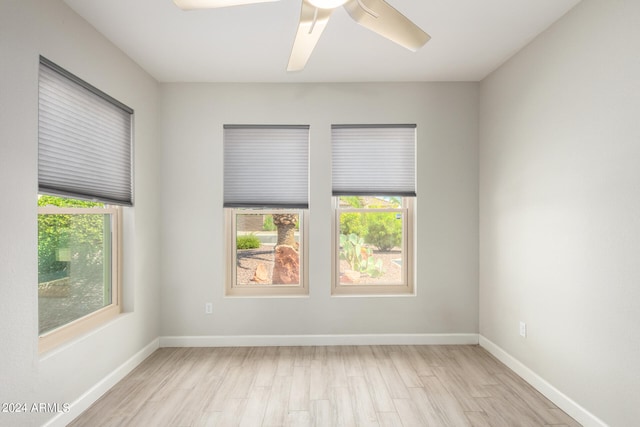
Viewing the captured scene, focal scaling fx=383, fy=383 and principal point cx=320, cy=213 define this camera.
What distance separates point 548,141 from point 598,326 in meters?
1.34

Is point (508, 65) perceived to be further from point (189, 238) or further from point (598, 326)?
point (189, 238)

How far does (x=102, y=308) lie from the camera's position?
315 centimetres

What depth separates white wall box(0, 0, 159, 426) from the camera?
2.03 metres

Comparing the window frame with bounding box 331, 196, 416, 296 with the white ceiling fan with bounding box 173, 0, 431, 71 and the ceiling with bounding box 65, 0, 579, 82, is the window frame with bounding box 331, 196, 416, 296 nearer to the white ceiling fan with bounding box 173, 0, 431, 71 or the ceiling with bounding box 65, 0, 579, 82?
the ceiling with bounding box 65, 0, 579, 82

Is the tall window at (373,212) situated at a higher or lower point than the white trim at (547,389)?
higher

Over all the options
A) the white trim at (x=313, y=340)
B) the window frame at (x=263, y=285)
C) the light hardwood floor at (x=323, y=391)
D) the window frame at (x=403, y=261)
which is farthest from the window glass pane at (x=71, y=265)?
the window frame at (x=403, y=261)

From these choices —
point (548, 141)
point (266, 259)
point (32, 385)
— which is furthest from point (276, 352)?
point (548, 141)

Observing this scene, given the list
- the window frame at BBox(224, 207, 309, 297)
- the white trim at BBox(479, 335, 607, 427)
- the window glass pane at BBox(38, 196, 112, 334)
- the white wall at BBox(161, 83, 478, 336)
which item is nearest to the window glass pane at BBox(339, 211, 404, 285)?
the white wall at BBox(161, 83, 478, 336)

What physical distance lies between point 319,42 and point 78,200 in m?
2.21

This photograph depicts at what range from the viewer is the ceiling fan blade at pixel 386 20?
1.69 meters

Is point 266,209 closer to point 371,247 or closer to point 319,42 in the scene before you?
point 371,247

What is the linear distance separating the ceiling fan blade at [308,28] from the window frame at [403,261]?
2.15 m

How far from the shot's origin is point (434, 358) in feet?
11.9

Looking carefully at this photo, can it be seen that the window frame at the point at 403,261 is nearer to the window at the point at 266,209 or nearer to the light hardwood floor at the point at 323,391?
the window at the point at 266,209
